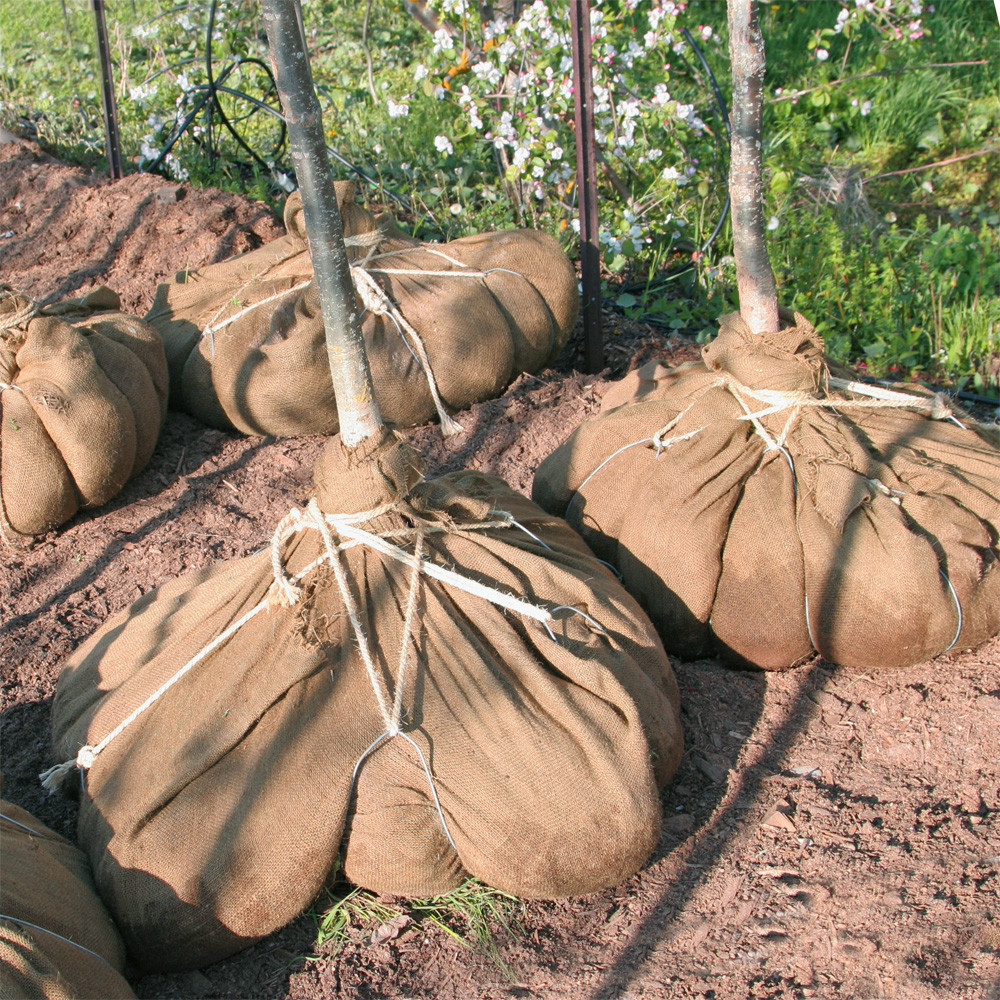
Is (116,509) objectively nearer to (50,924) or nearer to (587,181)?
(50,924)

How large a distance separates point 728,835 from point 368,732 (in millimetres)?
800

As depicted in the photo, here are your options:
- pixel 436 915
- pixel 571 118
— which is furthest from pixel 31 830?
pixel 571 118

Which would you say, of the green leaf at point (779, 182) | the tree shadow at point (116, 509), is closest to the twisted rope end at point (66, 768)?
the tree shadow at point (116, 509)

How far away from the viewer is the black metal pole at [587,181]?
4.03 metres

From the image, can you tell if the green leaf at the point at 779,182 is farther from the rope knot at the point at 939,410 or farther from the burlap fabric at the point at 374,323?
the rope knot at the point at 939,410

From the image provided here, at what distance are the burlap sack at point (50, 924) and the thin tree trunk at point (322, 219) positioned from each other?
0.94 m

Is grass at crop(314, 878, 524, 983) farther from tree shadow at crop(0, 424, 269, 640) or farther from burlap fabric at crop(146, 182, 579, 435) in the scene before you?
burlap fabric at crop(146, 182, 579, 435)

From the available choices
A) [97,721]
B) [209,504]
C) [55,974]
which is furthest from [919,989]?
[209,504]

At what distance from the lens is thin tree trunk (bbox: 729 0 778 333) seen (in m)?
2.67

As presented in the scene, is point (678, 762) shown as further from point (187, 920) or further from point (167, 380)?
point (167, 380)

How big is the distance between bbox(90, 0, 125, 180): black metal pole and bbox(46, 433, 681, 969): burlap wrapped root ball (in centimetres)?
410

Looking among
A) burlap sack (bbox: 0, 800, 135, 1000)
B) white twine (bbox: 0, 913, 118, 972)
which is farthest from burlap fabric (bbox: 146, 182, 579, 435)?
white twine (bbox: 0, 913, 118, 972)

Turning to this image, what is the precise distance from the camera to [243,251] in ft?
15.5

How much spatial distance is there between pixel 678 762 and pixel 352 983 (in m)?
0.80
